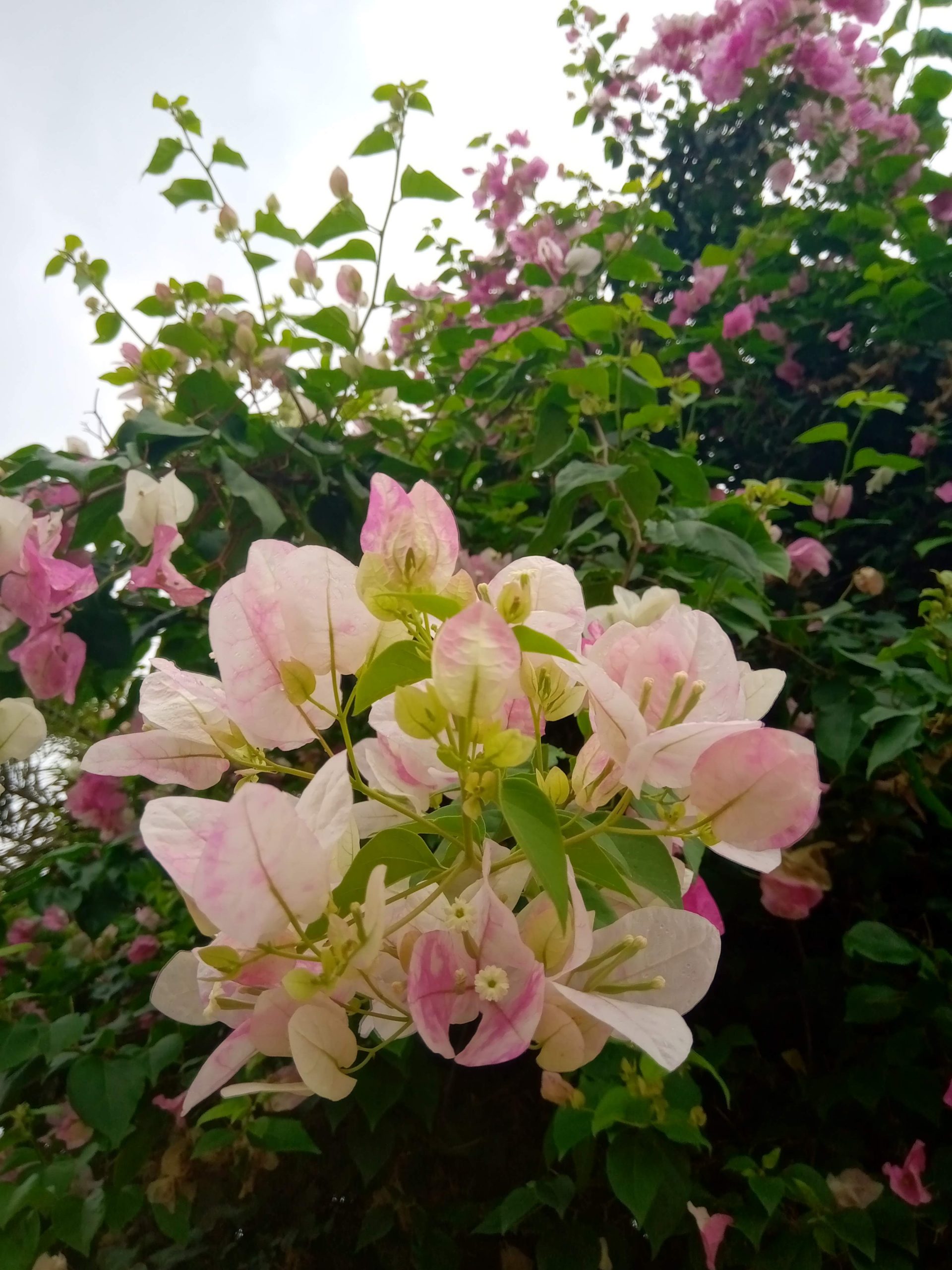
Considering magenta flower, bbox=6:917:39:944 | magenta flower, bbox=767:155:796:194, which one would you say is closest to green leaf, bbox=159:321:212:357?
magenta flower, bbox=6:917:39:944

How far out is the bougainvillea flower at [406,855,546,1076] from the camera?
0.85 feet

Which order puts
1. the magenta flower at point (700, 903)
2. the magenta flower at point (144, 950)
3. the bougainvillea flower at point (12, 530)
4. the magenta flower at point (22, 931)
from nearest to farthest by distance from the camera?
the magenta flower at point (700, 903) → the bougainvillea flower at point (12, 530) → the magenta flower at point (144, 950) → the magenta flower at point (22, 931)

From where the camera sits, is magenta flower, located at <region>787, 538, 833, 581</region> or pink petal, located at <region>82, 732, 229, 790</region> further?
magenta flower, located at <region>787, 538, 833, 581</region>

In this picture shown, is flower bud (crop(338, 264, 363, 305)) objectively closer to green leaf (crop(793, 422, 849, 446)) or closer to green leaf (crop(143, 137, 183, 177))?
green leaf (crop(143, 137, 183, 177))

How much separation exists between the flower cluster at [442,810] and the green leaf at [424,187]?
0.72m

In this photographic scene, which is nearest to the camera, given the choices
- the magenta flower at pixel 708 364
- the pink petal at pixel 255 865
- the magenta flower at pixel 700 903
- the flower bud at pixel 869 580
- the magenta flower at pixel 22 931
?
the pink petal at pixel 255 865

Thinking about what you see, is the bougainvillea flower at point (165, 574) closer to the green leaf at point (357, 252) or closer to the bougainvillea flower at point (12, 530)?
the bougainvillea flower at point (12, 530)

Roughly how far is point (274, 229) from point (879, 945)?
1003mm

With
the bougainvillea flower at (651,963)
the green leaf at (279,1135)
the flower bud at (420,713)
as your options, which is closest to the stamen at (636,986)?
the bougainvillea flower at (651,963)

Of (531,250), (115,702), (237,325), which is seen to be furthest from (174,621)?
(531,250)

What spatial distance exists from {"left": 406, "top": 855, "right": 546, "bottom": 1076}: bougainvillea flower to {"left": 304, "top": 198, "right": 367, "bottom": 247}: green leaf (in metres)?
0.82

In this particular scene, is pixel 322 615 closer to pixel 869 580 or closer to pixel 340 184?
pixel 340 184

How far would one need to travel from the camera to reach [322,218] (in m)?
0.89

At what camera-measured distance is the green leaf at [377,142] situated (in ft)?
2.97
